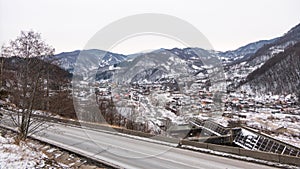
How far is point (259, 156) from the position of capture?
361 inches

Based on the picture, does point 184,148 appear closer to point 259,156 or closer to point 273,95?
point 259,156

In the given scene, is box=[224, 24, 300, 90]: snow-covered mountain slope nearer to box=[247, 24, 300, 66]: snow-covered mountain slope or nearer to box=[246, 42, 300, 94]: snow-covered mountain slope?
box=[247, 24, 300, 66]: snow-covered mountain slope

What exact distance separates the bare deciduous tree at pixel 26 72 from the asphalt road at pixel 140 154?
8.06 feet

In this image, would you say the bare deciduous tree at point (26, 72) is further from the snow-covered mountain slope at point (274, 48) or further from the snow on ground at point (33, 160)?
the snow-covered mountain slope at point (274, 48)

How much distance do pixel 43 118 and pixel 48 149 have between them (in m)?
1.82

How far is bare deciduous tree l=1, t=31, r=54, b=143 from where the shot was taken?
9789mm

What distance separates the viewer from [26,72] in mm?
10062

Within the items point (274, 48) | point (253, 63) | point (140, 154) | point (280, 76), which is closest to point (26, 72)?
point (140, 154)

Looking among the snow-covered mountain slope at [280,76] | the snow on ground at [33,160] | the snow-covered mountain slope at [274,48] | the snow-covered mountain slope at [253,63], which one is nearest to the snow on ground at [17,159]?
the snow on ground at [33,160]

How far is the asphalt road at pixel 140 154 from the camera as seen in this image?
27.4ft

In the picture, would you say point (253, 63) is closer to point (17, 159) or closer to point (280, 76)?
point (280, 76)

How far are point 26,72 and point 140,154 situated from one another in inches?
212

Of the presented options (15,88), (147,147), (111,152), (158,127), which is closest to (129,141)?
(147,147)

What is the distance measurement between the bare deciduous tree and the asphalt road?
246cm
